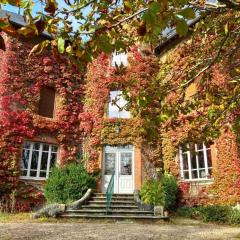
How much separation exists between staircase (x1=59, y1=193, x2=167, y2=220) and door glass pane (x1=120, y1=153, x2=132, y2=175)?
72.6 inches

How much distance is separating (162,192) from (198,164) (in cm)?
244

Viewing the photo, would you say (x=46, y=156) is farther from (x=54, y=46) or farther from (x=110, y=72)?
(x=54, y=46)

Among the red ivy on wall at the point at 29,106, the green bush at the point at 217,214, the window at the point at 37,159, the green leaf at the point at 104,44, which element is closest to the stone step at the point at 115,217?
the green bush at the point at 217,214

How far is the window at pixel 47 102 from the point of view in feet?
50.6

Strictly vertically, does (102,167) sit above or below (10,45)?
below

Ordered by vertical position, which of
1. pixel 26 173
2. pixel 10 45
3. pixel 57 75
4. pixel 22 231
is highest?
pixel 10 45

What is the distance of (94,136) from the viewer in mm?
15484

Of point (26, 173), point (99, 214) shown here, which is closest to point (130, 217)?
point (99, 214)

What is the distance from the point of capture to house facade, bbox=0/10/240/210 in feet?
43.0

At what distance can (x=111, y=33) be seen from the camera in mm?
2945

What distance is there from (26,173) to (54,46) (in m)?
12.3

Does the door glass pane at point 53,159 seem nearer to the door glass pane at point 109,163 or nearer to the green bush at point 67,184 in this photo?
the green bush at point 67,184

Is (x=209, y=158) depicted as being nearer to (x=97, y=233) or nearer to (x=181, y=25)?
(x=97, y=233)

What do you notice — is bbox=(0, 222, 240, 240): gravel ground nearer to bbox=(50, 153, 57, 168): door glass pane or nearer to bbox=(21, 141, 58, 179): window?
bbox=(21, 141, 58, 179): window
